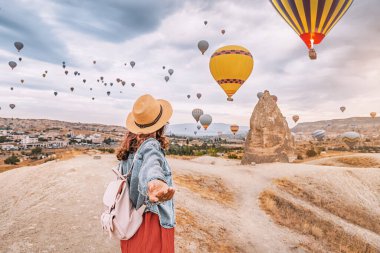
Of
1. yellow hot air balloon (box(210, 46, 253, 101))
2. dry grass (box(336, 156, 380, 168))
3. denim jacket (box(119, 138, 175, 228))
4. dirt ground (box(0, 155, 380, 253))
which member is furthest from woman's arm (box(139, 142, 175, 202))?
dry grass (box(336, 156, 380, 168))

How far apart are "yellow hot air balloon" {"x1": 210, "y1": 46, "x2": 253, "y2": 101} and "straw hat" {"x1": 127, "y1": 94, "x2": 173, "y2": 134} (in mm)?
20409

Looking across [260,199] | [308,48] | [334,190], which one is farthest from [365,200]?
[308,48]

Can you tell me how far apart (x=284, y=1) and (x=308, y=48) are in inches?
113

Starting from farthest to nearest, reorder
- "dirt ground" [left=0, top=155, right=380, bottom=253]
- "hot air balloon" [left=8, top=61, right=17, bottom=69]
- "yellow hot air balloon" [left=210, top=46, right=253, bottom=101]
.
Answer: "hot air balloon" [left=8, top=61, right=17, bottom=69]
"yellow hot air balloon" [left=210, top=46, right=253, bottom=101]
"dirt ground" [left=0, top=155, right=380, bottom=253]

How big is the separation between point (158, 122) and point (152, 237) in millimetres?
1150

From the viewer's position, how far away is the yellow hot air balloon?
74.5 ft

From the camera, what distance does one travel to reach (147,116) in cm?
302

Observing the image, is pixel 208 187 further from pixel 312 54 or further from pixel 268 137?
pixel 268 137

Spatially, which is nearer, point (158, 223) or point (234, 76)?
point (158, 223)

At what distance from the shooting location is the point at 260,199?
14.3 meters

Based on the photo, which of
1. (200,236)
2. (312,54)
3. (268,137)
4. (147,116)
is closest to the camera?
(147,116)

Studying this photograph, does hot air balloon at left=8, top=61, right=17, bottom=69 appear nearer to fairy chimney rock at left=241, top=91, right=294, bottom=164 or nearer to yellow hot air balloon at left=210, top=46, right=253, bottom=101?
yellow hot air balloon at left=210, top=46, right=253, bottom=101

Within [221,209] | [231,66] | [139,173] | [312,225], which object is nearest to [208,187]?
[221,209]

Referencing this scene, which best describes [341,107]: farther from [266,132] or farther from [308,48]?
[308,48]
